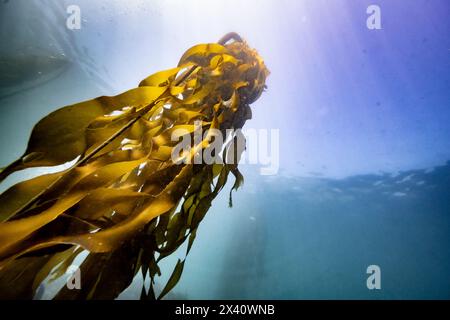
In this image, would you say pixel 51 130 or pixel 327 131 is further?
pixel 327 131

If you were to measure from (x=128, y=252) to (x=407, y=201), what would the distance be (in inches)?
966

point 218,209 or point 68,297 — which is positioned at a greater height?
point 218,209

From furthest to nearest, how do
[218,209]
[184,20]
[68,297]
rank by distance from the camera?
[218,209], [184,20], [68,297]

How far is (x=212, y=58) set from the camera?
5.22ft

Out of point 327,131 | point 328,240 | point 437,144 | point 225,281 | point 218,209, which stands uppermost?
point 327,131

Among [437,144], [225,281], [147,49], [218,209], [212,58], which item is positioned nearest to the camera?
[212,58]

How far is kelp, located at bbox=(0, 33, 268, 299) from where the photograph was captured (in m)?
0.81

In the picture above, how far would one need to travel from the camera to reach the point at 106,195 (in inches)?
36.3

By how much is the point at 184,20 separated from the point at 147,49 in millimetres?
2739

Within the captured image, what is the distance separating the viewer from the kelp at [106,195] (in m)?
0.81
